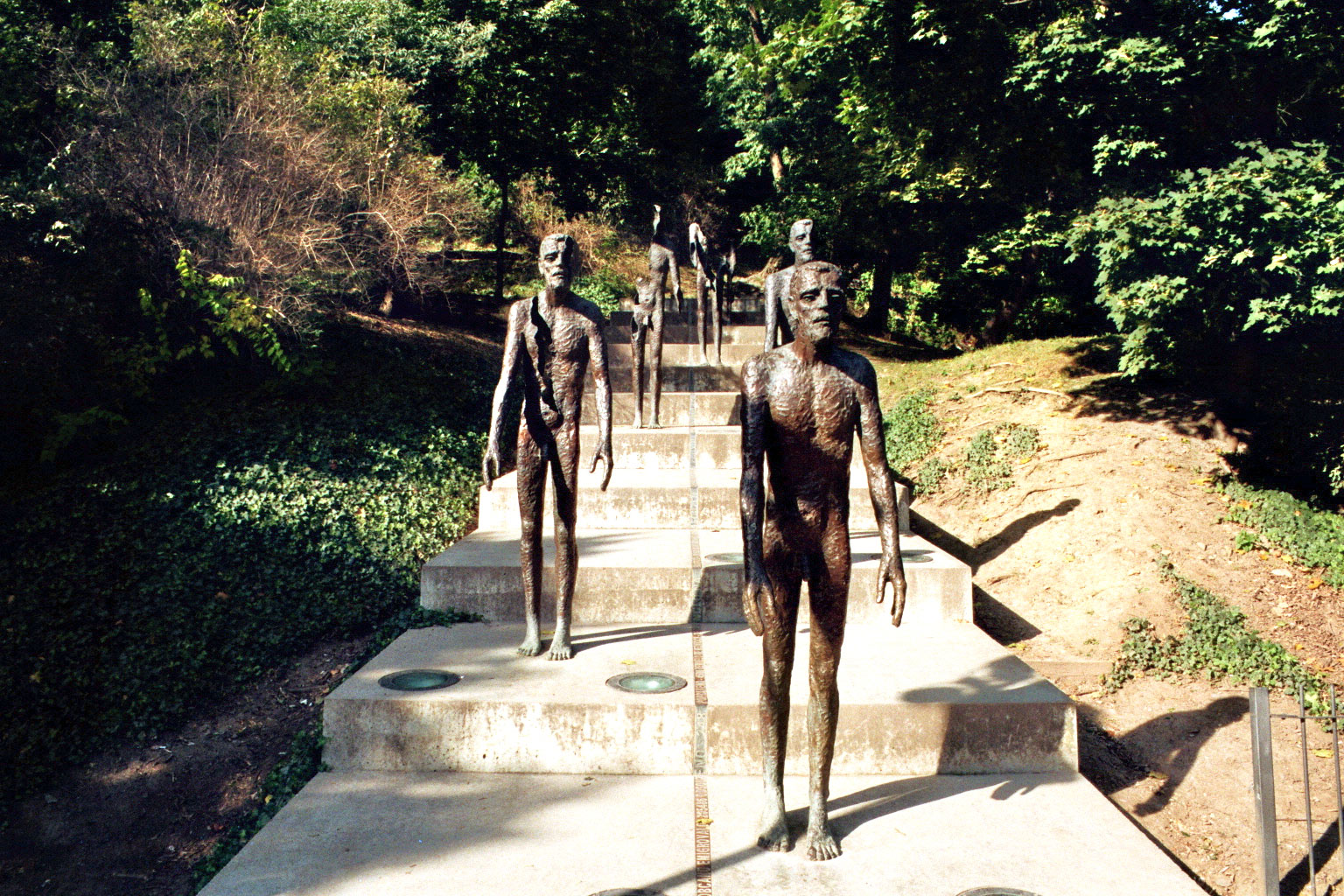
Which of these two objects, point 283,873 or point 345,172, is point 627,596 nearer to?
point 283,873

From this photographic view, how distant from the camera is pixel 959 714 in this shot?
502 cm

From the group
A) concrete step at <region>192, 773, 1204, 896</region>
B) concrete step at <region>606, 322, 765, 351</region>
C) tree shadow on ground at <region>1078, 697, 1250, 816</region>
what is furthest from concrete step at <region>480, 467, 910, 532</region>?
concrete step at <region>606, 322, 765, 351</region>

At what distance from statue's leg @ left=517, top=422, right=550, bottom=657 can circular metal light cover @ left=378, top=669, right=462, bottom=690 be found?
24.2 inches

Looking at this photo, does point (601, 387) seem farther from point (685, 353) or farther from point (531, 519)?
point (685, 353)

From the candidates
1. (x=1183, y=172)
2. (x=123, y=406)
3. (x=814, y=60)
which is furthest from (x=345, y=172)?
(x=1183, y=172)

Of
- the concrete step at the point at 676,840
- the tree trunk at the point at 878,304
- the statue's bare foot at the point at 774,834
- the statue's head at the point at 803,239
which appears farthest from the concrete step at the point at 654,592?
the tree trunk at the point at 878,304

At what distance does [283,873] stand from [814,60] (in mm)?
14254

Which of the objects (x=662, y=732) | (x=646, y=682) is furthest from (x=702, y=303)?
(x=662, y=732)

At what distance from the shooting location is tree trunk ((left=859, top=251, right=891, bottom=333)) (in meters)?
20.9

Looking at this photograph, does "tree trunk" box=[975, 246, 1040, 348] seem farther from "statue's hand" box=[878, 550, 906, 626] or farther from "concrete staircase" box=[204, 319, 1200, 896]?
"statue's hand" box=[878, 550, 906, 626]

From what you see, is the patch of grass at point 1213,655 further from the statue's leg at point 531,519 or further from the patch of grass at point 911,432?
the statue's leg at point 531,519

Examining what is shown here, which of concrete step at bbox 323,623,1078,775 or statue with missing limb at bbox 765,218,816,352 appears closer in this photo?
concrete step at bbox 323,623,1078,775

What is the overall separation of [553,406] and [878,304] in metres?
16.5

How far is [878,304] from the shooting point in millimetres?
21422
